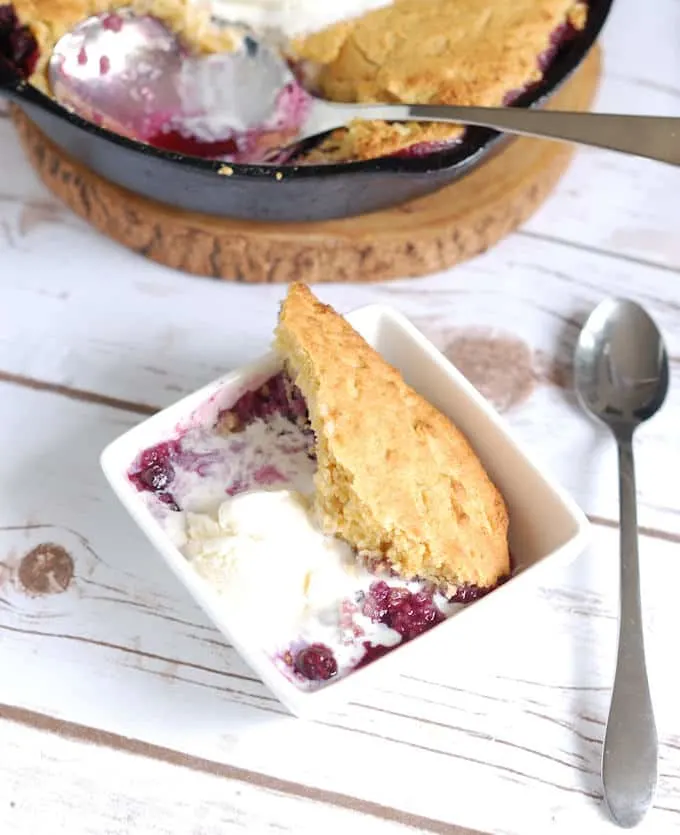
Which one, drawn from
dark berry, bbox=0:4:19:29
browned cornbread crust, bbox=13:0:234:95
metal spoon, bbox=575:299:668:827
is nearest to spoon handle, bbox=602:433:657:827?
metal spoon, bbox=575:299:668:827

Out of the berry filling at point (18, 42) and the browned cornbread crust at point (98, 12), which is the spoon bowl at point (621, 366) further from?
the berry filling at point (18, 42)

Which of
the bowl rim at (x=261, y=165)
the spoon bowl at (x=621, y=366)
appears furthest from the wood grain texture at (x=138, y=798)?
the bowl rim at (x=261, y=165)

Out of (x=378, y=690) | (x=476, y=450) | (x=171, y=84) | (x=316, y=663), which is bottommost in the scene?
(x=378, y=690)

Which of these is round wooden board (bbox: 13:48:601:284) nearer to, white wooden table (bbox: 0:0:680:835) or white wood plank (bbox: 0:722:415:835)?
white wooden table (bbox: 0:0:680:835)

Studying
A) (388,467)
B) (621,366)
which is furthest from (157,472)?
(621,366)

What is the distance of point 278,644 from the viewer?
1021mm

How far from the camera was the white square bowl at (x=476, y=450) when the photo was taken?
3.26 ft

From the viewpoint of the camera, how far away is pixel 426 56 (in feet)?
4.86

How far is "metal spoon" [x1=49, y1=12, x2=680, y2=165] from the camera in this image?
1435 millimetres

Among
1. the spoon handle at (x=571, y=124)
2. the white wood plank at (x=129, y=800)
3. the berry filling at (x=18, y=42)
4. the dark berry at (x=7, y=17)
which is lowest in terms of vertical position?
the white wood plank at (x=129, y=800)

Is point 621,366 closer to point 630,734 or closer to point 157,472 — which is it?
point 630,734

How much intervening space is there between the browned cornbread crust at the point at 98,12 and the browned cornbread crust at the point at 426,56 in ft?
0.41

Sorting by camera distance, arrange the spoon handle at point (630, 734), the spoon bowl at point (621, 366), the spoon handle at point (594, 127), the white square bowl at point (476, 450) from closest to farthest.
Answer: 1. the white square bowl at point (476, 450)
2. the spoon handle at point (630, 734)
3. the spoon handle at point (594, 127)
4. the spoon bowl at point (621, 366)

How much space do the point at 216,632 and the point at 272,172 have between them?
0.54 meters
